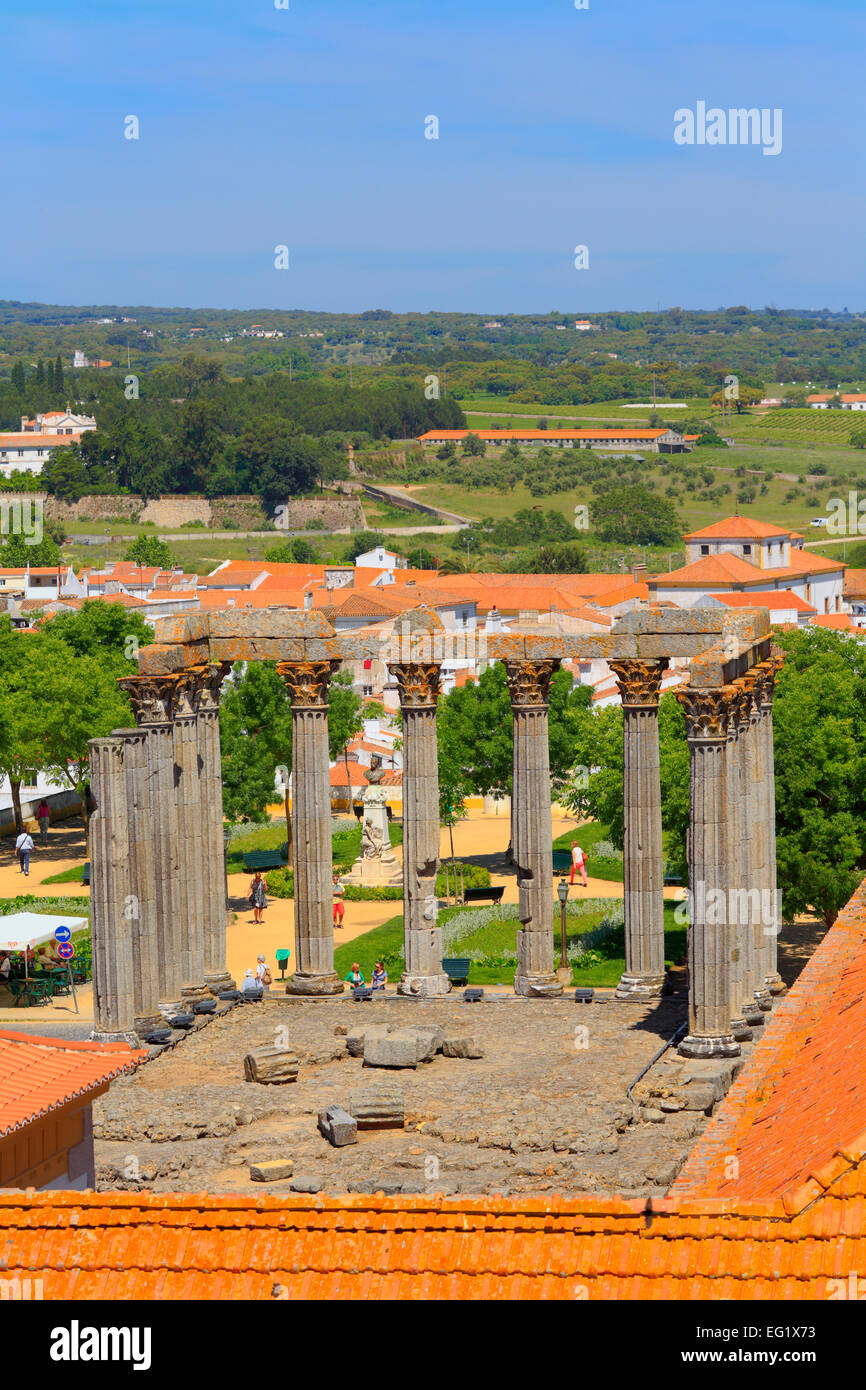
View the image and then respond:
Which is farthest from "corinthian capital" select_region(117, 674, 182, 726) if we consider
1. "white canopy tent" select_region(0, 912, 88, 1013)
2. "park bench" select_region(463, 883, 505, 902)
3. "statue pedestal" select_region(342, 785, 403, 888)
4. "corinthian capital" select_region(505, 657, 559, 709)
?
"statue pedestal" select_region(342, 785, 403, 888)

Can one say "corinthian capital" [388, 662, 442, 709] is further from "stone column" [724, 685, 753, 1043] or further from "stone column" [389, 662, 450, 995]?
"stone column" [724, 685, 753, 1043]

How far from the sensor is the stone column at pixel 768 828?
41.1 m

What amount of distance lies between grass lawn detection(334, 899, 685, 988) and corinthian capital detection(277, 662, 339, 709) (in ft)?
49.4

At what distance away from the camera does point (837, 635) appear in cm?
6888

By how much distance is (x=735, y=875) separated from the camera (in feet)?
125

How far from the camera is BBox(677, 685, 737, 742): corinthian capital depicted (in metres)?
36.6

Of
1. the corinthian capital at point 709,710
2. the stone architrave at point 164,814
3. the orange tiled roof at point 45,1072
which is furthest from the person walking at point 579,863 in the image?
the orange tiled roof at point 45,1072

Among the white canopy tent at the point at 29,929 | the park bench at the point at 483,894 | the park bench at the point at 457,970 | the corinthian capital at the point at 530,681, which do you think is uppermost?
the corinthian capital at the point at 530,681

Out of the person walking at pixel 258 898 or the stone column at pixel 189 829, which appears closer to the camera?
the stone column at pixel 189 829

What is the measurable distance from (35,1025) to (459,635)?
15.7m

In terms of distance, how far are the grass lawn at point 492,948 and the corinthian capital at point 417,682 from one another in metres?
14.0

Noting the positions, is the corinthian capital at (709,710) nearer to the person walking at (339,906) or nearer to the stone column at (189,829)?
the stone column at (189,829)

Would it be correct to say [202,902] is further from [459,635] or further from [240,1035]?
[459,635]

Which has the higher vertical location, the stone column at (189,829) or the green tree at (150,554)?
the stone column at (189,829)
